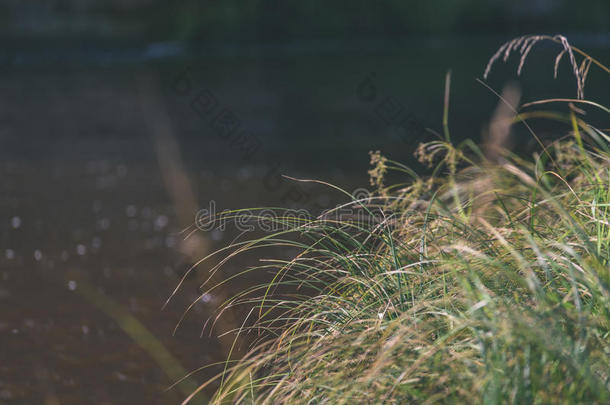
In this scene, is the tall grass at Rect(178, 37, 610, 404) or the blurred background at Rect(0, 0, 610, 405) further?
the blurred background at Rect(0, 0, 610, 405)

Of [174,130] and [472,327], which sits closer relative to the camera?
[472,327]

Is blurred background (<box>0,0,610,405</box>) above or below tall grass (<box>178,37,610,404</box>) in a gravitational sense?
below

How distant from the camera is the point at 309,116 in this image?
10.7 metres

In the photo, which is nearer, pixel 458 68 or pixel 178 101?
pixel 178 101

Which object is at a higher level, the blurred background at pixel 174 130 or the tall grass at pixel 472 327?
the tall grass at pixel 472 327

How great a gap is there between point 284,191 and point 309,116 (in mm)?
4297

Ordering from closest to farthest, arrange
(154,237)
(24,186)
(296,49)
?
(154,237) < (24,186) < (296,49)

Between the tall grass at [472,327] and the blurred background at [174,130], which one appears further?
the blurred background at [174,130]

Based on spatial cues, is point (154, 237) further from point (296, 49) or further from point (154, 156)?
point (296, 49)

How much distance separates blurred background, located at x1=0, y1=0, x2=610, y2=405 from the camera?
3.53m

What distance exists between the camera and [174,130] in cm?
973

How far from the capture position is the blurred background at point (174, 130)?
3525 millimetres

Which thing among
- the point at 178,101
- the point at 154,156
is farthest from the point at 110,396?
the point at 178,101

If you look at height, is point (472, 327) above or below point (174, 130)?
above
